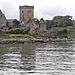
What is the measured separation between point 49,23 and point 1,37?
60689mm

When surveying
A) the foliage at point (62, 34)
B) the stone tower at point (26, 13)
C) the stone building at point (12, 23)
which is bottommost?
the foliage at point (62, 34)

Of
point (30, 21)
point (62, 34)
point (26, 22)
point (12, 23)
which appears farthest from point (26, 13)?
point (62, 34)

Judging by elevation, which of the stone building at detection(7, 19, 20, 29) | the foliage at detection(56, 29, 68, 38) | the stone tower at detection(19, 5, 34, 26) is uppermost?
the stone tower at detection(19, 5, 34, 26)

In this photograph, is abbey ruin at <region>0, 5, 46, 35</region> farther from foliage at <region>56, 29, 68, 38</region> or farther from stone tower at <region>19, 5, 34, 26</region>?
foliage at <region>56, 29, 68, 38</region>

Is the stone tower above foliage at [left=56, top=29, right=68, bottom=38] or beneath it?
above

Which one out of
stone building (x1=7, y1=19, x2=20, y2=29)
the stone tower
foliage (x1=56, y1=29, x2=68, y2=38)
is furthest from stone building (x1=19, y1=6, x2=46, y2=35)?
foliage (x1=56, y1=29, x2=68, y2=38)

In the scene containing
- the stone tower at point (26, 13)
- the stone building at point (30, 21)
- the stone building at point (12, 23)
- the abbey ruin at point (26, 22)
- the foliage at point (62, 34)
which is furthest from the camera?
the stone tower at point (26, 13)

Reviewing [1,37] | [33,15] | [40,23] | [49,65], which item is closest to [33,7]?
[33,15]

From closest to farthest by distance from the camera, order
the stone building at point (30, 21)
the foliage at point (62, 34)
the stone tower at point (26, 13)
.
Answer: the foliage at point (62, 34)
the stone building at point (30, 21)
the stone tower at point (26, 13)

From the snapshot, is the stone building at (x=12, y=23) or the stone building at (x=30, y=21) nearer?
the stone building at (x=30, y=21)

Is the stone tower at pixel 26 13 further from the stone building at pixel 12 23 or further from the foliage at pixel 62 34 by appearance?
the foliage at pixel 62 34

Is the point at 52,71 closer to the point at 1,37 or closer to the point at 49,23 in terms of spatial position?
the point at 1,37

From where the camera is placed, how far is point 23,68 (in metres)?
35.7

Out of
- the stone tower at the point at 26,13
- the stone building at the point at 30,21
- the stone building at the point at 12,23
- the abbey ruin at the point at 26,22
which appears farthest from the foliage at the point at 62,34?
the stone building at the point at 12,23
